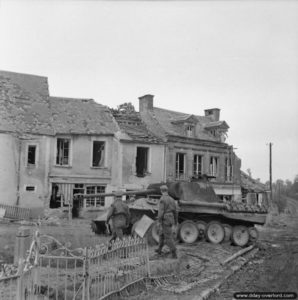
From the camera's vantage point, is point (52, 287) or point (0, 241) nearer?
point (52, 287)

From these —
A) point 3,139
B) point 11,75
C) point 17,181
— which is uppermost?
point 11,75

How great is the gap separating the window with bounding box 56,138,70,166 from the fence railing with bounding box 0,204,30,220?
4034mm

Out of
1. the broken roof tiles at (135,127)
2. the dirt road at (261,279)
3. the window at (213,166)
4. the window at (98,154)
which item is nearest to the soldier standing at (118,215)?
the dirt road at (261,279)

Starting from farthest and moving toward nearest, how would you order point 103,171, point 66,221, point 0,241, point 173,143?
point 173,143 → point 103,171 → point 66,221 → point 0,241

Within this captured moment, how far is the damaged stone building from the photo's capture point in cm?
2783

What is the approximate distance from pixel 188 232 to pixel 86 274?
10.7 metres

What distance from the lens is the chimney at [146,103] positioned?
1364 inches

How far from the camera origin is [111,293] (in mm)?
7953

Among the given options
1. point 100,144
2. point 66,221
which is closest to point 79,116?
point 100,144

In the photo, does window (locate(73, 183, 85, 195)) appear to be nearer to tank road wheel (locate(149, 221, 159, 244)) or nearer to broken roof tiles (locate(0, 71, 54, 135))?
broken roof tiles (locate(0, 71, 54, 135))

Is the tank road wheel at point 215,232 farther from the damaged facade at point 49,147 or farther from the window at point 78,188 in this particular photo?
the window at point 78,188

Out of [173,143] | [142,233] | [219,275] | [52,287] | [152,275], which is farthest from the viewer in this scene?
[173,143]

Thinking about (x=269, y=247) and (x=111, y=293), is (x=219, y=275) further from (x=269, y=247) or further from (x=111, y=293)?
(x=269, y=247)

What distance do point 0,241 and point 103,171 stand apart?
15.7 meters
